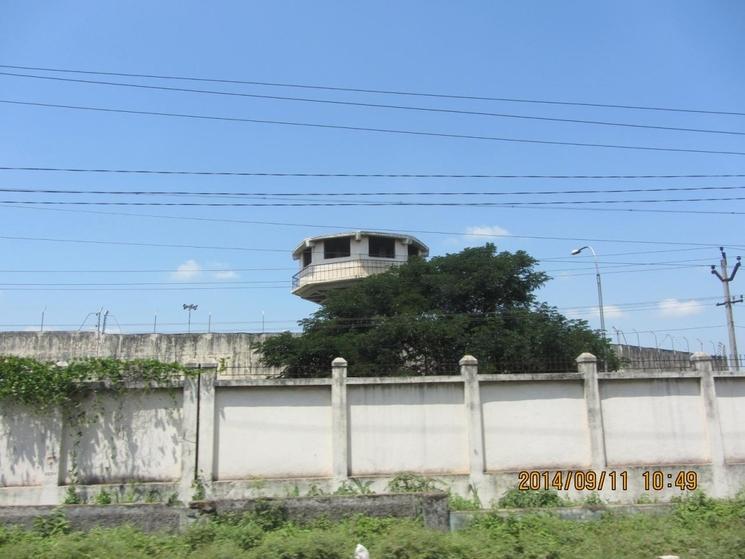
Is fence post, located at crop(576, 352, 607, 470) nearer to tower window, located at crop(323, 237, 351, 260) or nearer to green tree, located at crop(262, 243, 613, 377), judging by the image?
green tree, located at crop(262, 243, 613, 377)

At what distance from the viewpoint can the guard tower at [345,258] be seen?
3459 cm

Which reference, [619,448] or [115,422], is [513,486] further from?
[115,422]

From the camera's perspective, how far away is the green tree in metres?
20.7

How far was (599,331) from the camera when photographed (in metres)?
22.8

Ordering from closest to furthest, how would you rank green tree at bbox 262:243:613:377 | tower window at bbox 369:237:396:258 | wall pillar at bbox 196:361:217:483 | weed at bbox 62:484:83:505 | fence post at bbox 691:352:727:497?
weed at bbox 62:484:83:505
wall pillar at bbox 196:361:217:483
fence post at bbox 691:352:727:497
green tree at bbox 262:243:613:377
tower window at bbox 369:237:396:258

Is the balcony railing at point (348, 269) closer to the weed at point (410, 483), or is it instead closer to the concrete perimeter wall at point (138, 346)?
the concrete perimeter wall at point (138, 346)

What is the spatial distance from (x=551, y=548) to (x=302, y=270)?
30.3m

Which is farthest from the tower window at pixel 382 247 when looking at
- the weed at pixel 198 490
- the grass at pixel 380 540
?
the grass at pixel 380 540

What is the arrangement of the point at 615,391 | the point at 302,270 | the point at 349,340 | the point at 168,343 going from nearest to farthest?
the point at 615,391 < the point at 349,340 < the point at 168,343 < the point at 302,270

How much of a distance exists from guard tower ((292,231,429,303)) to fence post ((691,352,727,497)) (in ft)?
75.3

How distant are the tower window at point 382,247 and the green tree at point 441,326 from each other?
10.6 m

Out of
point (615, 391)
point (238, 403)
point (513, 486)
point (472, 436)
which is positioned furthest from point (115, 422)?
point (615, 391)
